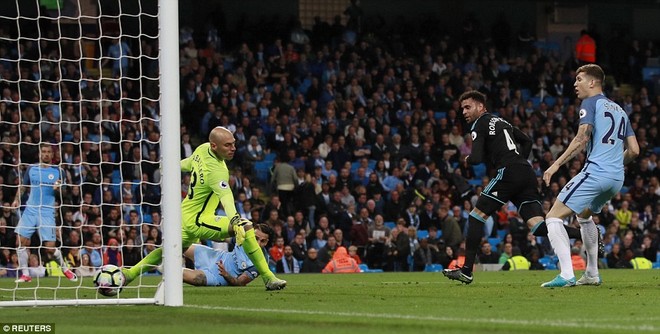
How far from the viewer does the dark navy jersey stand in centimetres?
1391

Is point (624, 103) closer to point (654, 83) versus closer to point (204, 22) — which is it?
point (654, 83)

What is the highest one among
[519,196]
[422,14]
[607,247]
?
[422,14]

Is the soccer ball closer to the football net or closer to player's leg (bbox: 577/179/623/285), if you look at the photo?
the football net

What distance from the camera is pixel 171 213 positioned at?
10.4 meters

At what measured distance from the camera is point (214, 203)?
1336 cm

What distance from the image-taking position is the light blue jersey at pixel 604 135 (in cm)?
1302

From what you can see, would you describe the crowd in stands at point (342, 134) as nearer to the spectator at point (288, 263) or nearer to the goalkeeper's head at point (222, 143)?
the spectator at point (288, 263)

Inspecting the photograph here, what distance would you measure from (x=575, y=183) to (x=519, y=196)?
1214 mm

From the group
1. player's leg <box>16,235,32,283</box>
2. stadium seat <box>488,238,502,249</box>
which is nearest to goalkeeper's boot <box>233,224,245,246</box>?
player's leg <box>16,235,32,283</box>

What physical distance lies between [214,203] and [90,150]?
11.0 metres

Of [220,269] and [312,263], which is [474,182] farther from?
[220,269]

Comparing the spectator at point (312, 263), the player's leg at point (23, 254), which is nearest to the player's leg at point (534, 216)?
the player's leg at point (23, 254)

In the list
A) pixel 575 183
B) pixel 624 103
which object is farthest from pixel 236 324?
pixel 624 103

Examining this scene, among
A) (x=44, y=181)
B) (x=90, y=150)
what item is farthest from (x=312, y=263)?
(x=44, y=181)
